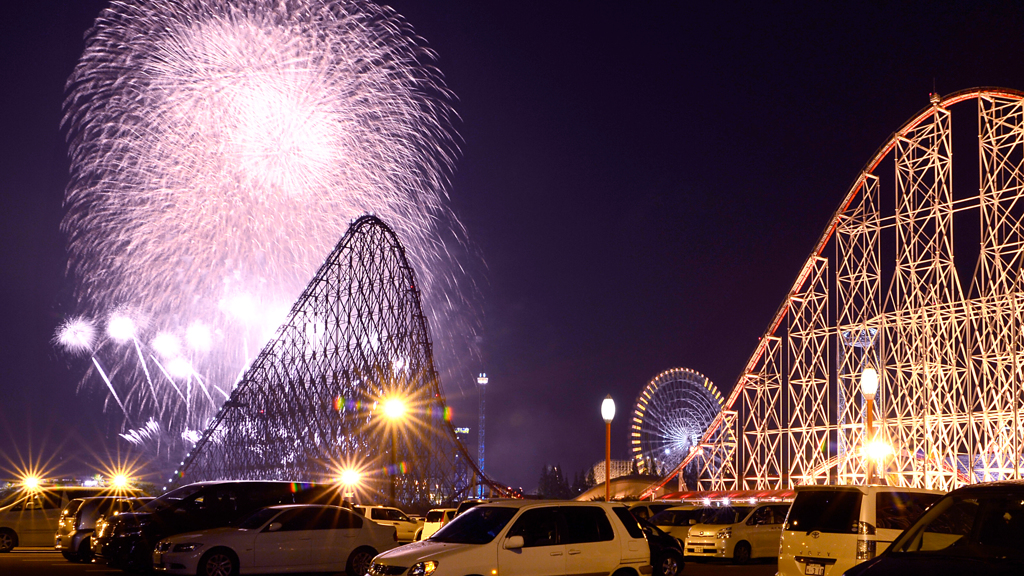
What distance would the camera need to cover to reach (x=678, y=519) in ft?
56.7

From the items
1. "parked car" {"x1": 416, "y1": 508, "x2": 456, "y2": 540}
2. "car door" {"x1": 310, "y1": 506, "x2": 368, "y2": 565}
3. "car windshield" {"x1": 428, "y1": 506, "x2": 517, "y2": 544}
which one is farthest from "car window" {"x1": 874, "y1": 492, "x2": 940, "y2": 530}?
"parked car" {"x1": 416, "y1": 508, "x2": 456, "y2": 540}

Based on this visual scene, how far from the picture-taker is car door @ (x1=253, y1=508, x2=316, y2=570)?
1167cm

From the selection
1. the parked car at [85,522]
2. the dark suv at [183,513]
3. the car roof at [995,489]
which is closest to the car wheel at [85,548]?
the parked car at [85,522]

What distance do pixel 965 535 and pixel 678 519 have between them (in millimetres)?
12264

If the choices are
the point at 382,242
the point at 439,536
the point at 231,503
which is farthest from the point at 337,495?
the point at 382,242

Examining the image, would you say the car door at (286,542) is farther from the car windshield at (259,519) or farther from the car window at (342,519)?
the car window at (342,519)

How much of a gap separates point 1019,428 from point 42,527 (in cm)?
2563

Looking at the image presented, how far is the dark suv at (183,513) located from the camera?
1284 centimetres

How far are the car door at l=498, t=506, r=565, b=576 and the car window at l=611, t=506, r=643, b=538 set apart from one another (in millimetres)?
710

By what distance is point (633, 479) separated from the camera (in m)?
64.4

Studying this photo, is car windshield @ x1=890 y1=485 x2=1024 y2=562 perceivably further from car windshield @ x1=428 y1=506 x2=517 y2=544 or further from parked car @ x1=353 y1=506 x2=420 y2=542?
parked car @ x1=353 y1=506 x2=420 y2=542

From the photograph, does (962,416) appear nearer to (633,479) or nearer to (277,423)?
(277,423)

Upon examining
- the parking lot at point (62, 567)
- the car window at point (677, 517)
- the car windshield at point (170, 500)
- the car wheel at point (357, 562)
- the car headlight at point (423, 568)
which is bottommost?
the parking lot at point (62, 567)

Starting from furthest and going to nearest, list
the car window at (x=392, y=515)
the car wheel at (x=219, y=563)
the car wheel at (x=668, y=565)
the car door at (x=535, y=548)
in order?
the car window at (x=392, y=515) → the car wheel at (x=668, y=565) → the car wheel at (x=219, y=563) → the car door at (x=535, y=548)
